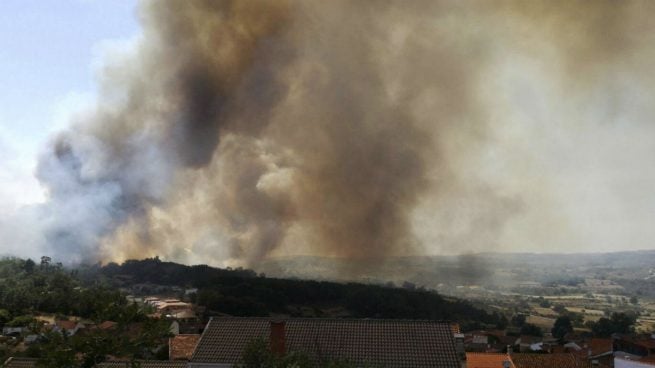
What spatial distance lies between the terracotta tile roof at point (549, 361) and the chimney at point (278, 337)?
1424 cm

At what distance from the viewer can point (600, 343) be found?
4012cm

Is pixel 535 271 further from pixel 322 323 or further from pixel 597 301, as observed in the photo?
pixel 322 323

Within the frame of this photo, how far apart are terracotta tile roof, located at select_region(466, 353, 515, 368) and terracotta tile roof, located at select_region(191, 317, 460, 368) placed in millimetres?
5974

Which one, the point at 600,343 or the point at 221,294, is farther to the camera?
the point at 221,294

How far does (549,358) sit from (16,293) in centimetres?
3732

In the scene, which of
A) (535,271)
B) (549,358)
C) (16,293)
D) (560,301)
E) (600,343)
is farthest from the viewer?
(535,271)

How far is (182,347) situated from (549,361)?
1630 centimetres

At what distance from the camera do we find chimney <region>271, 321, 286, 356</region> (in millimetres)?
18219

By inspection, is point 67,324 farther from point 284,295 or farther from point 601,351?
point 601,351

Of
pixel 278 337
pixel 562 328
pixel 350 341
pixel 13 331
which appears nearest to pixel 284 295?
pixel 13 331

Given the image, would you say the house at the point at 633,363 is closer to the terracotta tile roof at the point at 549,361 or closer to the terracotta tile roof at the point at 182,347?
the terracotta tile roof at the point at 549,361

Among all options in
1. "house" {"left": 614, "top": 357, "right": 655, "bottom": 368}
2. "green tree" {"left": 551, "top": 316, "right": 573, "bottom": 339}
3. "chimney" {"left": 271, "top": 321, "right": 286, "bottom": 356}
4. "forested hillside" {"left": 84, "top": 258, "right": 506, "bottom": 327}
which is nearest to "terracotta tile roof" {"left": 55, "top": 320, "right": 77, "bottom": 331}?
"forested hillside" {"left": 84, "top": 258, "right": 506, "bottom": 327}

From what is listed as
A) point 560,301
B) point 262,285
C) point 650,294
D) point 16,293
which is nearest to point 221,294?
point 262,285

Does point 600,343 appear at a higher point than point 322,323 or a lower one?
lower
